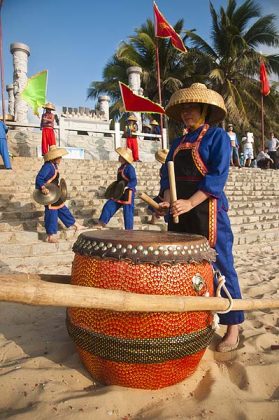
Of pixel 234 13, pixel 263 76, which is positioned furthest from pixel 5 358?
pixel 234 13

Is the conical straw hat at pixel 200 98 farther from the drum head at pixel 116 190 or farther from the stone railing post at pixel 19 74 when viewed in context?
the stone railing post at pixel 19 74

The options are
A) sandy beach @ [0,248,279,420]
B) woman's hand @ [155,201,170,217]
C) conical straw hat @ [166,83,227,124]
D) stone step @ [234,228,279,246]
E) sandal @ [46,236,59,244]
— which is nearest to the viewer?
sandy beach @ [0,248,279,420]

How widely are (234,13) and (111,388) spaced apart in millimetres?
22061

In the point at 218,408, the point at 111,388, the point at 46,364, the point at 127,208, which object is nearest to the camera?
the point at 218,408

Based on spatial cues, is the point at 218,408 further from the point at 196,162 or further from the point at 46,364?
the point at 196,162

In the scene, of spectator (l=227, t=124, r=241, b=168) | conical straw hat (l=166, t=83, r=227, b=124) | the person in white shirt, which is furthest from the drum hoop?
the person in white shirt

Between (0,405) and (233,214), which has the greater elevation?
(233,214)

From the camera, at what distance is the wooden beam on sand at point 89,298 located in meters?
1.14

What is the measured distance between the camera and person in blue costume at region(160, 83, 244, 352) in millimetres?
1922

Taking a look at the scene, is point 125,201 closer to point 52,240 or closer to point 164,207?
point 52,240

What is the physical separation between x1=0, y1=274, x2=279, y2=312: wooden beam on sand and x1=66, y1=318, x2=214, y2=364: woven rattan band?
21 centimetres

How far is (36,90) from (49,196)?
676cm

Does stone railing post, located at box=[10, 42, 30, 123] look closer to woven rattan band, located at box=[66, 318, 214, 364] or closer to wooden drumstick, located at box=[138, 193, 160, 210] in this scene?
wooden drumstick, located at box=[138, 193, 160, 210]

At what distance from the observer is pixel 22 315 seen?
2637mm
